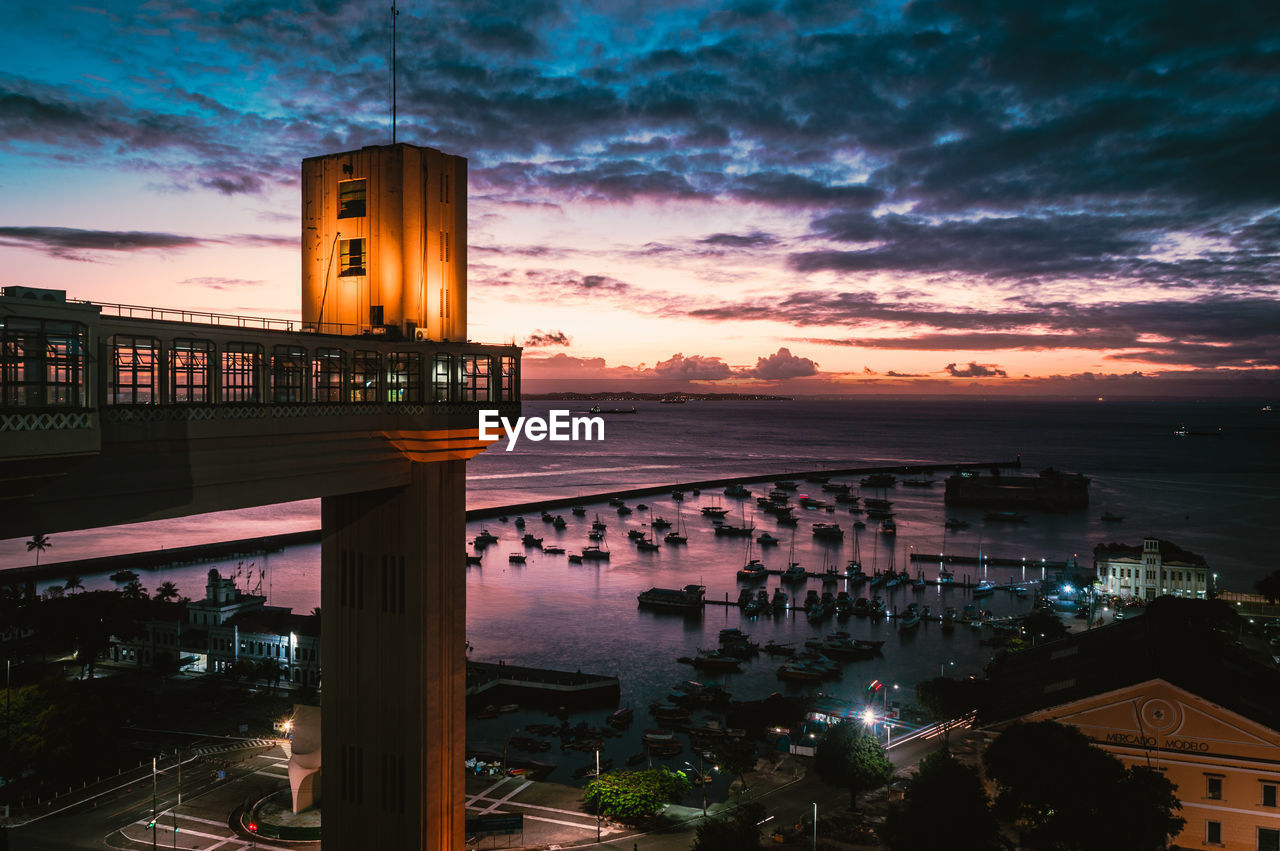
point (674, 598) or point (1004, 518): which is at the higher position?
point (1004, 518)

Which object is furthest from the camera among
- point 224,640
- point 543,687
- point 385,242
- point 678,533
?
point 678,533

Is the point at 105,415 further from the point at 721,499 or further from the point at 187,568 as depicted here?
the point at 721,499

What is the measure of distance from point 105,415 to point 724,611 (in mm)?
66279

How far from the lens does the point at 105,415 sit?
37.3 ft

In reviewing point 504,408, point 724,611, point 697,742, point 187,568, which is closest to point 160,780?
point 697,742

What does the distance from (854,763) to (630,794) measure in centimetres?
856

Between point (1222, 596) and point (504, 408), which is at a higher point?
point (504, 408)

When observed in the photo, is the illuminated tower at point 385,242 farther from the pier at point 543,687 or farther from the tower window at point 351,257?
the pier at point 543,687

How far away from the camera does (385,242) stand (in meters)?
17.8

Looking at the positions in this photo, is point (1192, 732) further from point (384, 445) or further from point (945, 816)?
point (384, 445)

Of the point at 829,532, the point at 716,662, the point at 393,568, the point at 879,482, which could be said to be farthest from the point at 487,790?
the point at 879,482

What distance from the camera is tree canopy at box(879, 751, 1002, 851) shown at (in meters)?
22.0

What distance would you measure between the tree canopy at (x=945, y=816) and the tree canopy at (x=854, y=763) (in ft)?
22.9

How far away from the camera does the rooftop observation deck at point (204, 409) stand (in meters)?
9.88
